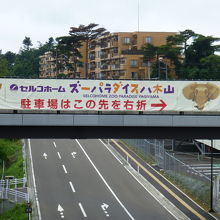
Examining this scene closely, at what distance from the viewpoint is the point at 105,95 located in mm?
18125

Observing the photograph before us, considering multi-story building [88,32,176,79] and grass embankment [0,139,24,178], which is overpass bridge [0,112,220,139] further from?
multi-story building [88,32,176,79]

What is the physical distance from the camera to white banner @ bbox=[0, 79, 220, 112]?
58.6 feet

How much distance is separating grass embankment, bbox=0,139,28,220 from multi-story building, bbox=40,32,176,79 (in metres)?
28.9

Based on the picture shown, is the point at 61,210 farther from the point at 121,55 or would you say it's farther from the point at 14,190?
the point at 121,55

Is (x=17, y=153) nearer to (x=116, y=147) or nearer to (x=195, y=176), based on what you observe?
(x=116, y=147)

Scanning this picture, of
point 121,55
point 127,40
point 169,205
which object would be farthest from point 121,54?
point 169,205

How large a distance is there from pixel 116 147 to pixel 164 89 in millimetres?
36255

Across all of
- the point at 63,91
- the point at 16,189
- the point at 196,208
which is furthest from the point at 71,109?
the point at 16,189

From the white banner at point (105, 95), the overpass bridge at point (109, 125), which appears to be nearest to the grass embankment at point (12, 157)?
the overpass bridge at point (109, 125)

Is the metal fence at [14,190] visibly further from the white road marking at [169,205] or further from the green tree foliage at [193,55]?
the green tree foliage at [193,55]

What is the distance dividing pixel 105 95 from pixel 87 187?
21.5 meters

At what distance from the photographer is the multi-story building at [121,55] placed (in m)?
82.0

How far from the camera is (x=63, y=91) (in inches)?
712

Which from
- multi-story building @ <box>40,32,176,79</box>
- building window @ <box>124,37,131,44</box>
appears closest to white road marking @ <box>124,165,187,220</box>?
multi-story building @ <box>40,32,176,79</box>
